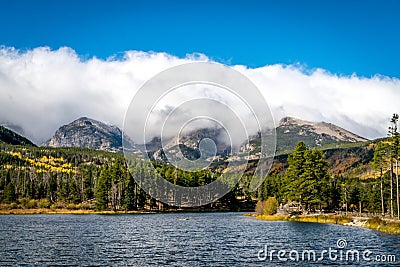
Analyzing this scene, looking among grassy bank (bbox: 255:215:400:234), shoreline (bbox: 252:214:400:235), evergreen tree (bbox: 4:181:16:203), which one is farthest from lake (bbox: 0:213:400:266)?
evergreen tree (bbox: 4:181:16:203)

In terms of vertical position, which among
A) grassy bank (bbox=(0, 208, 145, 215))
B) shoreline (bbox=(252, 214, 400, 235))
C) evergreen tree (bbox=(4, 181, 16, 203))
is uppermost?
evergreen tree (bbox=(4, 181, 16, 203))

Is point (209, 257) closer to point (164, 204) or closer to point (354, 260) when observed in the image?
point (354, 260)

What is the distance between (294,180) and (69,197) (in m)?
108

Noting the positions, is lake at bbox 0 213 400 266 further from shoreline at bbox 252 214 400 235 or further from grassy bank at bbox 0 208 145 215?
grassy bank at bbox 0 208 145 215

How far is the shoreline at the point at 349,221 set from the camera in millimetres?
71213

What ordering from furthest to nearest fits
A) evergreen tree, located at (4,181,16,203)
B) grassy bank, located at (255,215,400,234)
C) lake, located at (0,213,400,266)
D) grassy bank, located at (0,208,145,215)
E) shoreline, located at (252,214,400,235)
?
1. evergreen tree, located at (4,181,16,203)
2. grassy bank, located at (0,208,145,215)
3. shoreline, located at (252,214,400,235)
4. grassy bank, located at (255,215,400,234)
5. lake, located at (0,213,400,266)

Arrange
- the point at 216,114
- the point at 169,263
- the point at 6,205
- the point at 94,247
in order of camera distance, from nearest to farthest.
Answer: the point at 169,263 < the point at 94,247 < the point at 216,114 < the point at 6,205

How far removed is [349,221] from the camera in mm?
92188

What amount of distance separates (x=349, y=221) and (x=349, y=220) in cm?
67

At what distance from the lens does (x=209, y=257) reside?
149 feet

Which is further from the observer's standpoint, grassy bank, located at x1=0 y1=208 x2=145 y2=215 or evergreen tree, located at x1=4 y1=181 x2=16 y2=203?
evergreen tree, located at x1=4 y1=181 x2=16 y2=203

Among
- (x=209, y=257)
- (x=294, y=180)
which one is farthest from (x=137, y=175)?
(x=209, y=257)

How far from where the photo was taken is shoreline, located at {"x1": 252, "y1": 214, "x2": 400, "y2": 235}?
71.2 metres

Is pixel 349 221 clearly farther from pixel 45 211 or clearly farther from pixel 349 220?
pixel 45 211
